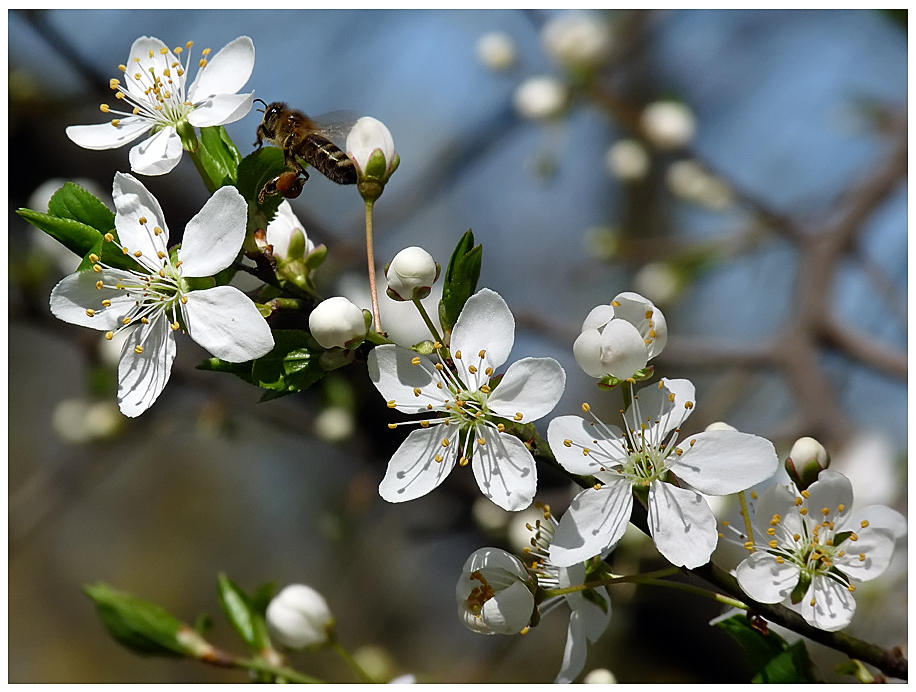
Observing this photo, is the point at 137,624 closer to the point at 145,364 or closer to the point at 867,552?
the point at 145,364

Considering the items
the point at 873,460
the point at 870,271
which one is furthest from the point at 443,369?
the point at 870,271

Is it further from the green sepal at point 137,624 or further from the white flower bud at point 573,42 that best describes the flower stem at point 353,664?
the white flower bud at point 573,42

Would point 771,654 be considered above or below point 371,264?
below

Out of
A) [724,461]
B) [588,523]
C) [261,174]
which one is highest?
[261,174]

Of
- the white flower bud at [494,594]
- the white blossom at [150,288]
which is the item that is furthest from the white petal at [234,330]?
the white flower bud at [494,594]

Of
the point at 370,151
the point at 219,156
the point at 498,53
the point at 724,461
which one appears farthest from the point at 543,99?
the point at 724,461
